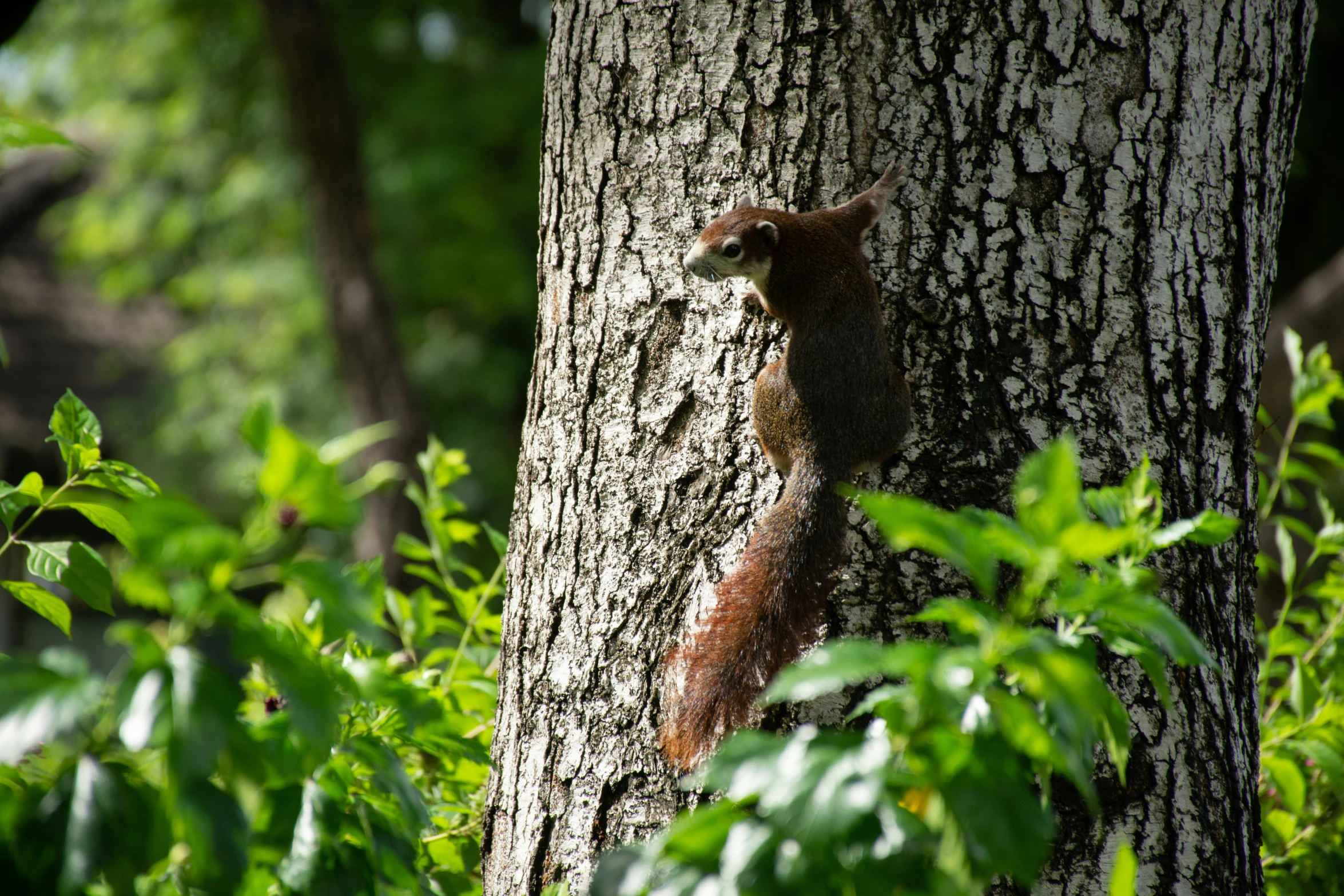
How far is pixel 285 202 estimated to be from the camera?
20.9 feet

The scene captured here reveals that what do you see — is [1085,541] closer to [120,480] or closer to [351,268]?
[120,480]

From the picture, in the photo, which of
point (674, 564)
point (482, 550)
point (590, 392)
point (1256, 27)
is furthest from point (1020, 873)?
point (482, 550)

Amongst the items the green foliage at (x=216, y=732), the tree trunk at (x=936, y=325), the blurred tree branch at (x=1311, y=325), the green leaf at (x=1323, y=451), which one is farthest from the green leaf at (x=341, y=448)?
the blurred tree branch at (x=1311, y=325)

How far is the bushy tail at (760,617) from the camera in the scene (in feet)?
2.84

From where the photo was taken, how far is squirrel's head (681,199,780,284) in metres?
0.96

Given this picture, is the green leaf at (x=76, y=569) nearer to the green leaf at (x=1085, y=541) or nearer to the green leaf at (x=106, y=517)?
the green leaf at (x=106, y=517)

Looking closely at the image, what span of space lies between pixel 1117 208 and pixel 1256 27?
10.5 inches

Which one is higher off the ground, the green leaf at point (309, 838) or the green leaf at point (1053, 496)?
the green leaf at point (1053, 496)

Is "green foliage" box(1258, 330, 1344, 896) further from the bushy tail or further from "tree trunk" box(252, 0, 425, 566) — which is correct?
"tree trunk" box(252, 0, 425, 566)

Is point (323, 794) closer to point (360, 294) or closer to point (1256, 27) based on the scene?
point (1256, 27)

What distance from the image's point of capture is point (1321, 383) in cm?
133

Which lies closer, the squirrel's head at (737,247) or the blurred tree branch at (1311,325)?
the squirrel's head at (737,247)

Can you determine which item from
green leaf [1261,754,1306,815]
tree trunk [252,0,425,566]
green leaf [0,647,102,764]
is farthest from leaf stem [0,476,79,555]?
tree trunk [252,0,425,566]

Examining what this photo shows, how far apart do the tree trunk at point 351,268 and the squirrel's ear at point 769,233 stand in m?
3.94
